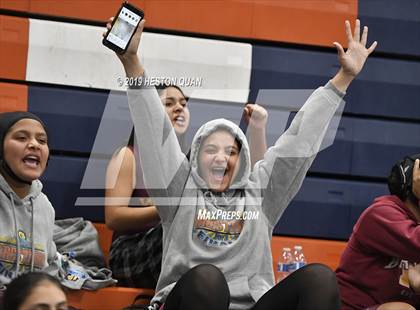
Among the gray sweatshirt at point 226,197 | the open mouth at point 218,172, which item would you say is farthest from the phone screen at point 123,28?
the open mouth at point 218,172

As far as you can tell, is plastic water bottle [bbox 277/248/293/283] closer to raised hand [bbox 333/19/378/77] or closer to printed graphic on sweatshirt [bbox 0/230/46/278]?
raised hand [bbox 333/19/378/77]

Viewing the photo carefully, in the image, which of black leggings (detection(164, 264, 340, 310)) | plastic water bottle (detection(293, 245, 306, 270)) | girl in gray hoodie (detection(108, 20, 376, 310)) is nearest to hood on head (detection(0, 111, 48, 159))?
girl in gray hoodie (detection(108, 20, 376, 310))

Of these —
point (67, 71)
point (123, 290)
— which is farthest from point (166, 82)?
point (123, 290)

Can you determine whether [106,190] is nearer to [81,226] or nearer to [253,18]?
[81,226]

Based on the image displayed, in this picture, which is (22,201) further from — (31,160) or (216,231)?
(216,231)

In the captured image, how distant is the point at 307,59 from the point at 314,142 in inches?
46.9

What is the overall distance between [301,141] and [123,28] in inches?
28.0

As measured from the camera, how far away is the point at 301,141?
2.98 m

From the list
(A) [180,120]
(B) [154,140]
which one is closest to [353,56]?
(B) [154,140]

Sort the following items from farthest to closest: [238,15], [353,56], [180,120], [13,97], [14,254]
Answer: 1. [238,15]
2. [13,97]
3. [180,120]
4. [353,56]
5. [14,254]

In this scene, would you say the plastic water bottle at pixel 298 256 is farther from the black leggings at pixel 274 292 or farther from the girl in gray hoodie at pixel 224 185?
the black leggings at pixel 274 292

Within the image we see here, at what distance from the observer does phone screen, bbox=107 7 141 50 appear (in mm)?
2824

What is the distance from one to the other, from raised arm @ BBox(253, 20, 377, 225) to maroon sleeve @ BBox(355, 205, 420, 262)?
320 millimetres

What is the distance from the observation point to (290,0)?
412 cm
